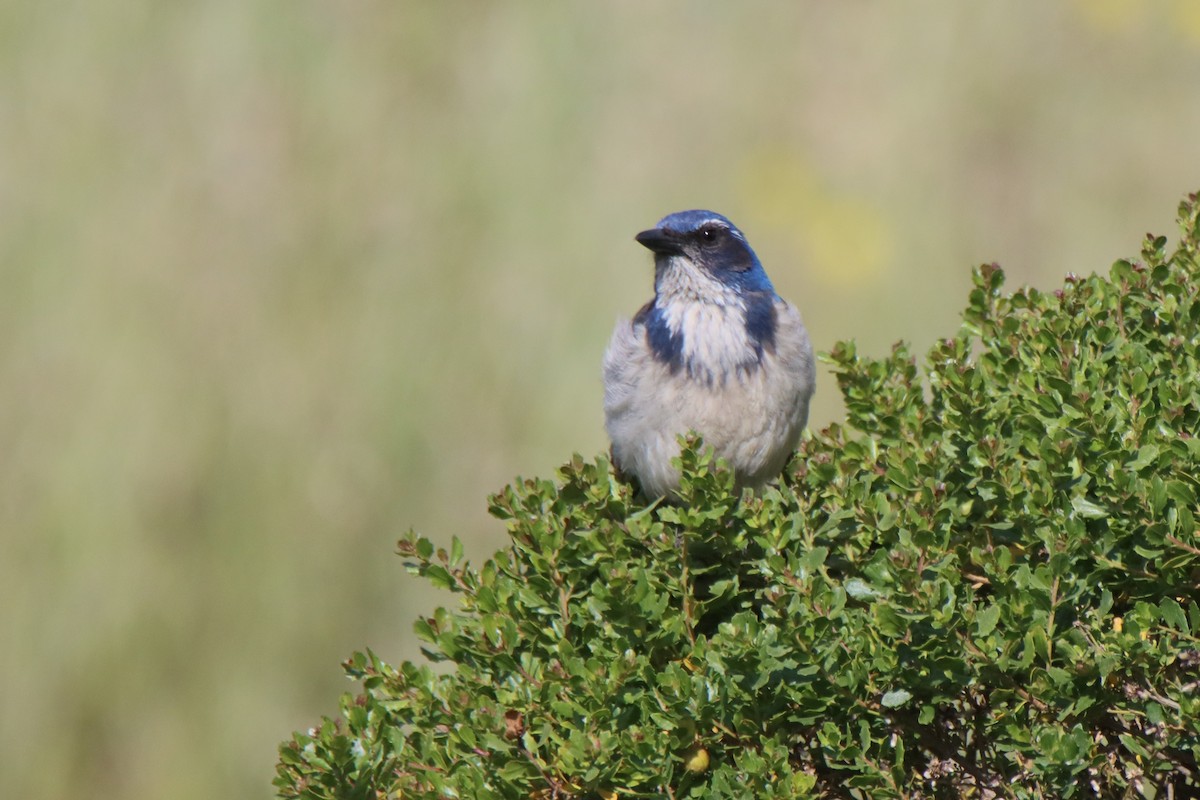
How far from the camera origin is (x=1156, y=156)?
8336mm

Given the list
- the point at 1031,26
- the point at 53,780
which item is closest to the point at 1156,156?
the point at 1031,26

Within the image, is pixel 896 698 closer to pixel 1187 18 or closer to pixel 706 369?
pixel 706 369

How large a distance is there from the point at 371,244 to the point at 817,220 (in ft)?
8.16

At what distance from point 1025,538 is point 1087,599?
0.19 metres

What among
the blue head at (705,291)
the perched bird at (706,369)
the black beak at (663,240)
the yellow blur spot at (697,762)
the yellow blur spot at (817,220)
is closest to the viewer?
the yellow blur spot at (697,762)

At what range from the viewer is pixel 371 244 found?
7.66 meters

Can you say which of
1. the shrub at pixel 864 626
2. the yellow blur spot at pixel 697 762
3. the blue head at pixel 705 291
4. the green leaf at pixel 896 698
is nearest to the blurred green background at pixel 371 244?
the blue head at pixel 705 291

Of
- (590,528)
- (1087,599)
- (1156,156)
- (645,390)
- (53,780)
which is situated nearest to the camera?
(1087,599)

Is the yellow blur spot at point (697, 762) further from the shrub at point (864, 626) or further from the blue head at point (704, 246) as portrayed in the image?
the blue head at point (704, 246)

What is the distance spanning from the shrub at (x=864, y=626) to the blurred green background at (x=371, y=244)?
3.73 meters

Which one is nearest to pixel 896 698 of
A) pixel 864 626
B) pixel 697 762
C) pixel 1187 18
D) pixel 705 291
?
pixel 864 626

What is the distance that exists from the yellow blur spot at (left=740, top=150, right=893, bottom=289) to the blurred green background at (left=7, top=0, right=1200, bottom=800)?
0.06 ft

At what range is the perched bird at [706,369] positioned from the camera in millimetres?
4523

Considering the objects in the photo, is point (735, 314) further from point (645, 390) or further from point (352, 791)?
point (352, 791)
